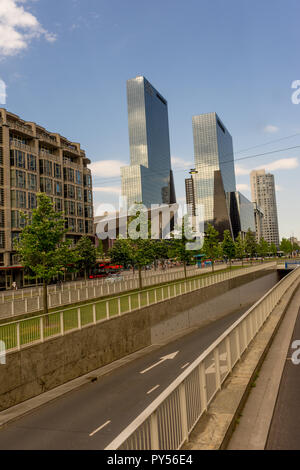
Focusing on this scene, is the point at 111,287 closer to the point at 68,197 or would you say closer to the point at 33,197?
the point at 33,197

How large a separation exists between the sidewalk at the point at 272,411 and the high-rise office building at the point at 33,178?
4196cm

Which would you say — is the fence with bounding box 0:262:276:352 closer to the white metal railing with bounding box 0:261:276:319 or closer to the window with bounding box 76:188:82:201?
the white metal railing with bounding box 0:261:276:319

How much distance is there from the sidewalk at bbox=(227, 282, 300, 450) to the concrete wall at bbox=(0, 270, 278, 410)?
9.57m

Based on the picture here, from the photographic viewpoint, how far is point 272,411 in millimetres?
6250

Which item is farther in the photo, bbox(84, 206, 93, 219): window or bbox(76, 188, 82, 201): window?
bbox(84, 206, 93, 219): window

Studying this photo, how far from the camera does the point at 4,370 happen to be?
515 inches

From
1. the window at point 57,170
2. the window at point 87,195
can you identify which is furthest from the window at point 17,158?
the window at point 87,195

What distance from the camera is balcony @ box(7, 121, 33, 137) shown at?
59.2 m

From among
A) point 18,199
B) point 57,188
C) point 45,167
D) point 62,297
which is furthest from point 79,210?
point 62,297

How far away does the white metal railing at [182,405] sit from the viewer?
3.80 m

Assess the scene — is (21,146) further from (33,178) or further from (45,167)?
(45,167)

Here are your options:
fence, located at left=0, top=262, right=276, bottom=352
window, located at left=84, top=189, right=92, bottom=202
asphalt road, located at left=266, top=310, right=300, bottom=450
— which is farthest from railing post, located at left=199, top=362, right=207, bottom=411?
window, located at left=84, top=189, right=92, bottom=202

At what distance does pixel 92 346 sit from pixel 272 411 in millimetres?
13458

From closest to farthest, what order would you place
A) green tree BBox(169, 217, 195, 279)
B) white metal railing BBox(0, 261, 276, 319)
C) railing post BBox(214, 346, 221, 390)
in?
railing post BBox(214, 346, 221, 390), white metal railing BBox(0, 261, 276, 319), green tree BBox(169, 217, 195, 279)
